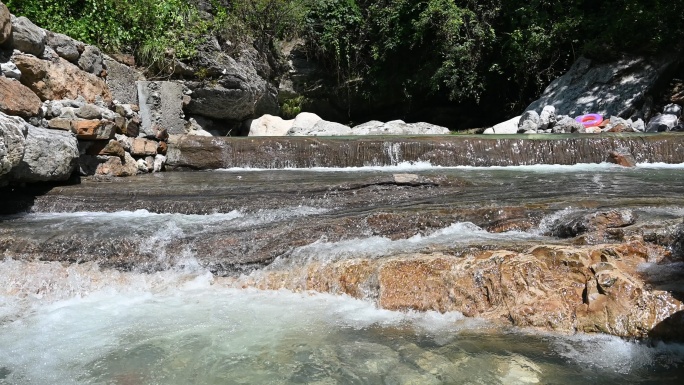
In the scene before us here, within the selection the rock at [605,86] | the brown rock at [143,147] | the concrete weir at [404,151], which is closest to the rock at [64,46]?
the brown rock at [143,147]

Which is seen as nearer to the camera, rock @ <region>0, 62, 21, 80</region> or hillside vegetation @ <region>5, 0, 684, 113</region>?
rock @ <region>0, 62, 21, 80</region>

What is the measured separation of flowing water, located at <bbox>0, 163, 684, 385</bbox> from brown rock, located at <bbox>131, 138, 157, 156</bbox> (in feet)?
4.38

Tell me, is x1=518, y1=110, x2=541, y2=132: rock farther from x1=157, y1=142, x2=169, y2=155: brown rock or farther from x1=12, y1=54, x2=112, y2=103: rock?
x1=12, y1=54, x2=112, y2=103: rock

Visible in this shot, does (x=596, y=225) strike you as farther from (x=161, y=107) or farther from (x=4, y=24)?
(x=161, y=107)

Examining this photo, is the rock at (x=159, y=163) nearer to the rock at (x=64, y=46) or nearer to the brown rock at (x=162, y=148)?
the brown rock at (x=162, y=148)

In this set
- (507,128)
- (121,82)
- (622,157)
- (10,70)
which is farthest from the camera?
(507,128)

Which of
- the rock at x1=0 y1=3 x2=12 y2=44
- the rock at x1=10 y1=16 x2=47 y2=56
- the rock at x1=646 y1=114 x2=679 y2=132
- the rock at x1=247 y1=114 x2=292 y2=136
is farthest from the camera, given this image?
the rock at x1=247 y1=114 x2=292 y2=136

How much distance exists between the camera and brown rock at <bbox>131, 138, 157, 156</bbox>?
777 centimetres

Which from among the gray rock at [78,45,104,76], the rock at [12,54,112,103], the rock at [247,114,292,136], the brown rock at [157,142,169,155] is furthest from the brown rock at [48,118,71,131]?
the rock at [247,114,292,136]

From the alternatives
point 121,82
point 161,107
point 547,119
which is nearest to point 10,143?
point 121,82

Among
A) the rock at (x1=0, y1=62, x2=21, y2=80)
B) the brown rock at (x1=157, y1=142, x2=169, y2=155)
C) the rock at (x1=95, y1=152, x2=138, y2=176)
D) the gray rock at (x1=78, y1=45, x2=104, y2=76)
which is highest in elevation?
the gray rock at (x1=78, y1=45, x2=104, y2=76)

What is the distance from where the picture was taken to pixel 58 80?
22.5ft

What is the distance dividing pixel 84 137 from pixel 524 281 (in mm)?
5723

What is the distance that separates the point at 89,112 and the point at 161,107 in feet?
8.79
